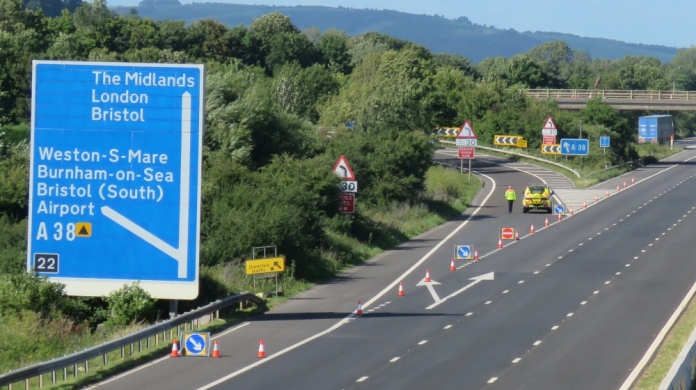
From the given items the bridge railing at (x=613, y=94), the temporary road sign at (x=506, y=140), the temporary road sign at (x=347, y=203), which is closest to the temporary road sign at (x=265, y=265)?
the temporary road sign at (x=347, y=203)

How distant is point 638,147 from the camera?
98.1 metres

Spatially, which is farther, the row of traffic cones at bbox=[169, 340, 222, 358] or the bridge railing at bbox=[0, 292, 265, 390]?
the row of traffic cones at bbox=[169, 340, 222, 358]

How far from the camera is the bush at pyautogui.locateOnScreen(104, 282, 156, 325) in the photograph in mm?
21719

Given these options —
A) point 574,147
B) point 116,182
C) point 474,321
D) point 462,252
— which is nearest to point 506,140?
point 574,147

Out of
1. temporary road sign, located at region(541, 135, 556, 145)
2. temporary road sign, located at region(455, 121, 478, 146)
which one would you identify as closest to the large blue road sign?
temporary road sign, located at region(455, 121, 478, 146)

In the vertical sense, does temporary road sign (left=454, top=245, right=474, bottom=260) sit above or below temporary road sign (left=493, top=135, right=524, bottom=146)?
below

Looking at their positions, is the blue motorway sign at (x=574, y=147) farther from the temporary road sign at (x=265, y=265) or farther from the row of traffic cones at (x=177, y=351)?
the row of traffic cones at (x=177, y=351)

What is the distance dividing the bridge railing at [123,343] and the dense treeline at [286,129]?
205cm

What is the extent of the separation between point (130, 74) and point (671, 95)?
83.2 m

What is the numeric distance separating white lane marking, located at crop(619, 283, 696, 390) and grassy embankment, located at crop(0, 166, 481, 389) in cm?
854

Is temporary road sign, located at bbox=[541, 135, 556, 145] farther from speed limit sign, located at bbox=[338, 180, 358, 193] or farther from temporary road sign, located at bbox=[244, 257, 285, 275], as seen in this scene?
temporary road sign, located at bbox=[244, 257, 285, 275]

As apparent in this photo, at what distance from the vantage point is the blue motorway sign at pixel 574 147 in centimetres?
6869

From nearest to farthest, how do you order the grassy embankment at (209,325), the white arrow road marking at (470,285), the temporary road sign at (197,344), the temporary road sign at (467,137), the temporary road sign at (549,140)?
the grassy embankment at (209,325) → the temporary road sign at (197,344) → the white arrow road marking at (470,285) → the temporary road sign at (467,137) → the temporary road sign at (549,140)

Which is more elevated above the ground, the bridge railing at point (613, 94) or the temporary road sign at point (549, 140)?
the bridge railing at point (613, 94)
